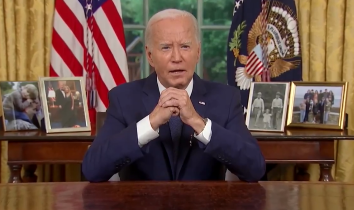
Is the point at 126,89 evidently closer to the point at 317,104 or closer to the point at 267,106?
the point at 267,106

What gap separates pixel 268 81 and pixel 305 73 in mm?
301

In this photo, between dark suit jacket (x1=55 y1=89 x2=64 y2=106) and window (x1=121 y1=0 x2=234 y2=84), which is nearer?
dark suit jacket (x1=55 y1=89 x2=64 y2=106)

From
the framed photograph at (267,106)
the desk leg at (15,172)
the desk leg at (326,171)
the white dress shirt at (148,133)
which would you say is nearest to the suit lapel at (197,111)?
the white dress shirt at (148,133)

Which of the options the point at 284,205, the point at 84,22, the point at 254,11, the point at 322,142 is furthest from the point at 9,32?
the point at 284,205

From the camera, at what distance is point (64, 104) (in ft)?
10.5

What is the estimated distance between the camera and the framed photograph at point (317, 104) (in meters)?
3.21

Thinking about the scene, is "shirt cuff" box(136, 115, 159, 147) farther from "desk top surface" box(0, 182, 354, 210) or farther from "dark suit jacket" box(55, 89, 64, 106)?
"dark suit jacket" box(55, 89, 64, 106)

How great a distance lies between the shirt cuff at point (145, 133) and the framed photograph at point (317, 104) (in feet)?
5.32

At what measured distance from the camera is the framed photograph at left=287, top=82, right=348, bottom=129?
3.21m

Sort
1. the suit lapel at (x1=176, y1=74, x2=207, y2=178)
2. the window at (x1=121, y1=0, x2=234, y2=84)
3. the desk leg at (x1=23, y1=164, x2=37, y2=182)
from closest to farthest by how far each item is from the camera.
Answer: the suit lapel at (x1=176, y1=74, x2=207, y2=178) → the desk leg at (x1=23, y1=164, x2=37, y2=182) → the window at (x1=121, y1=0, x2=234, y2=84)

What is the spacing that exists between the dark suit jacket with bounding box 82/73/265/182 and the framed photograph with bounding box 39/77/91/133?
110 cm

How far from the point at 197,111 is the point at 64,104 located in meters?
1.37

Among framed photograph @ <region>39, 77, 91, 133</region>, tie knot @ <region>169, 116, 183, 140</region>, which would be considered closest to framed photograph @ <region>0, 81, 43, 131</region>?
framed photograph @ <region>39, 77, 91, 133</region>

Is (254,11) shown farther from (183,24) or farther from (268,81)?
(183,24)
